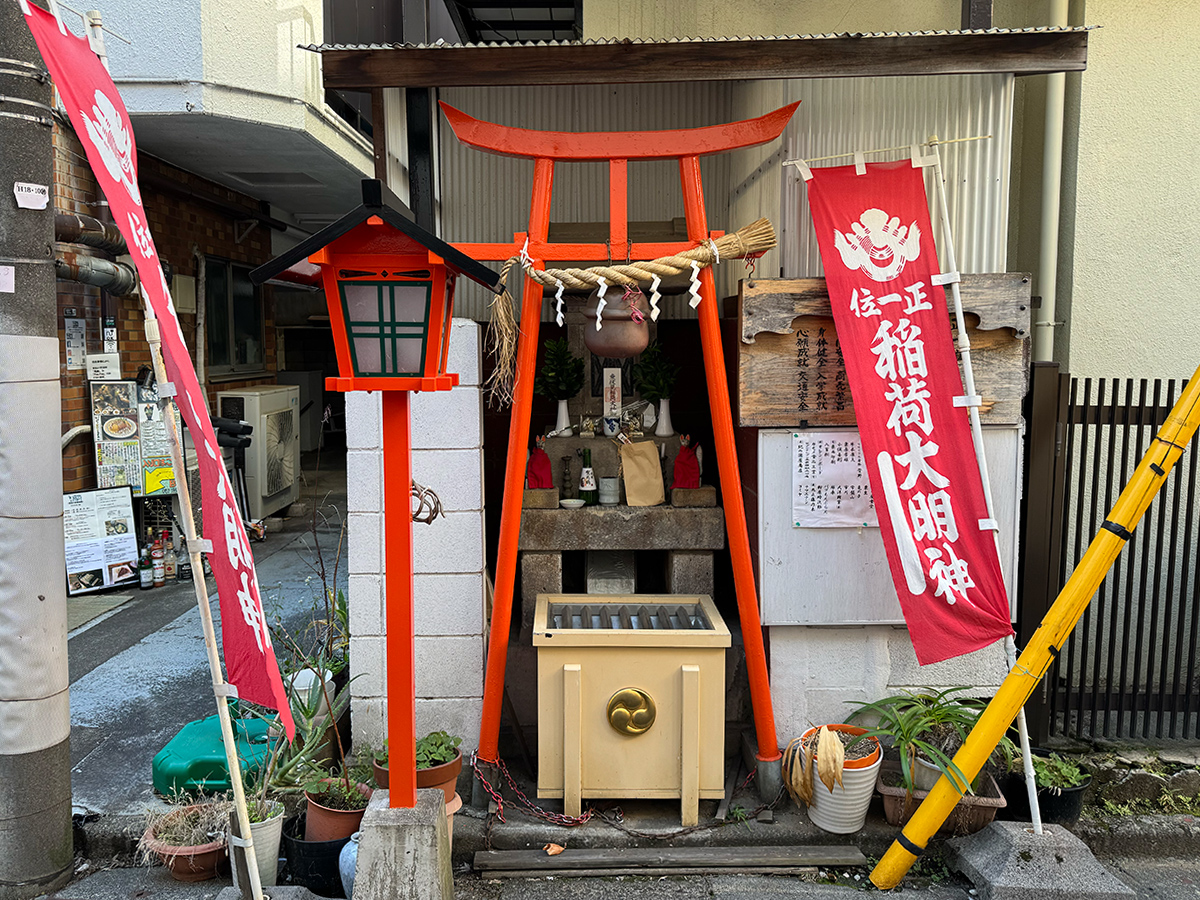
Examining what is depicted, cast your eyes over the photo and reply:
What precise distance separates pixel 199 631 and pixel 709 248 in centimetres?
659

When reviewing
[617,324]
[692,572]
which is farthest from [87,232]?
[692,572]

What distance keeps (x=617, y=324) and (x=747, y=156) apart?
2676 millimetres

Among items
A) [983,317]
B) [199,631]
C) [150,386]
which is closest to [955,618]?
[983,317]

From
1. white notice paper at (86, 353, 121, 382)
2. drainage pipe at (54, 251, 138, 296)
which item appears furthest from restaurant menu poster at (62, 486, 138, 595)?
drainage pipe at (54, 251, 138, 296)

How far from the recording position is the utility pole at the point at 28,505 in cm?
464

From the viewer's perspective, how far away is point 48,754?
488 cm

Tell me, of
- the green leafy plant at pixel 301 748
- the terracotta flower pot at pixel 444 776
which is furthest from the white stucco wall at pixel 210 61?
the terracotta flower pot at pixel 444 776

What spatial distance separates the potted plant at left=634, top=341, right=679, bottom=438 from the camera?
736 cm

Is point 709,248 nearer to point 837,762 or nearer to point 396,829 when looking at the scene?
point 837,762

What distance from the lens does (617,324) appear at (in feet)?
18.3

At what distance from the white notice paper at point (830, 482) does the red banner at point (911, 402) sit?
0.41m

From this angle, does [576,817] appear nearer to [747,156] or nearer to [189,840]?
[189,840]

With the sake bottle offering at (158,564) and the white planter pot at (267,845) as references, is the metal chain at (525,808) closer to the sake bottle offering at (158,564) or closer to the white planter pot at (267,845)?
the white planter pot at (267,845)

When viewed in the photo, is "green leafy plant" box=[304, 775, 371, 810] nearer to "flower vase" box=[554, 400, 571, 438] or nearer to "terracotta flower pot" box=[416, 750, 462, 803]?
"terracotta flower pot" box=[416, 750, 462, 803]
